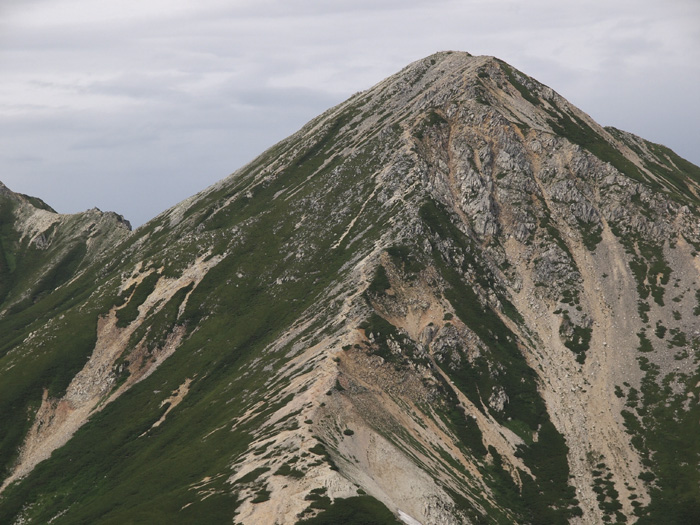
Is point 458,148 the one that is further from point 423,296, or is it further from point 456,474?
point 456,474

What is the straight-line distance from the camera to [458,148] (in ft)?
554

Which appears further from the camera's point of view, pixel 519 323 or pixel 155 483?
pixel 519 323

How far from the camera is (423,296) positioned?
12644cm

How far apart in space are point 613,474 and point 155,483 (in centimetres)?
7818

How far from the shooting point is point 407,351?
110062 millimetres

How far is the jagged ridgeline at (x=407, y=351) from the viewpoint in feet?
282

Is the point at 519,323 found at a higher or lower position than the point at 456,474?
higher

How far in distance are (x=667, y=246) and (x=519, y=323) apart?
4515cm

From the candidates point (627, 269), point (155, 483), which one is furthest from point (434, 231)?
point (155, 483)

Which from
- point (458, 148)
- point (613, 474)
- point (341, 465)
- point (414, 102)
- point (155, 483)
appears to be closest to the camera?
point (341, 465)

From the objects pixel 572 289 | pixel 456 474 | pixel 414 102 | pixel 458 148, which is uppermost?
pixel 414 102

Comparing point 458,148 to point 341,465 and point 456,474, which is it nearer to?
point 456,474

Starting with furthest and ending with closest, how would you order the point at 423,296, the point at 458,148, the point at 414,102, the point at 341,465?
the point at 414,102 < the point at 458,148 < the point at 423,296 < the point at 341,465

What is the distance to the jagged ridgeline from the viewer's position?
85812 millimetres
